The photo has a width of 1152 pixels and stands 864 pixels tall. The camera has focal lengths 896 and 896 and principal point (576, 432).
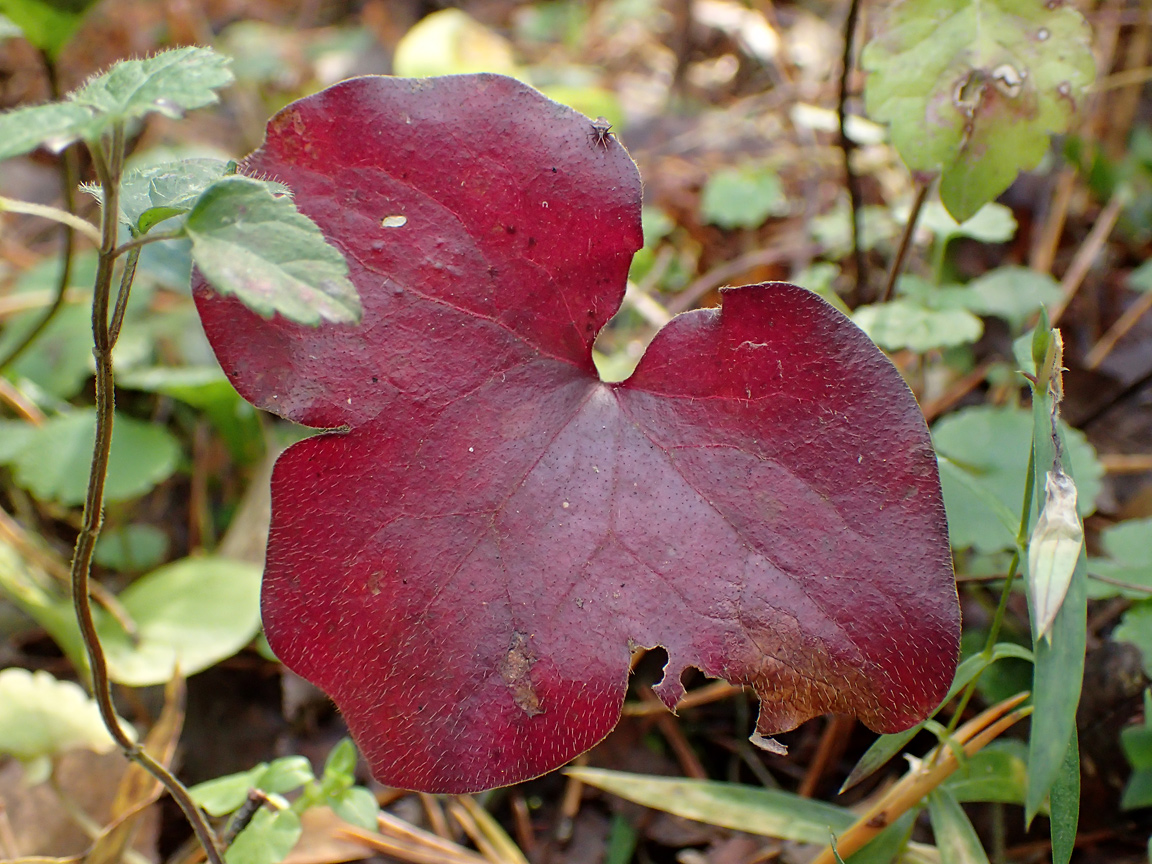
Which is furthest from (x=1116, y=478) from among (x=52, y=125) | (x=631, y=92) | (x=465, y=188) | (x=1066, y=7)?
(x=631, y=92)

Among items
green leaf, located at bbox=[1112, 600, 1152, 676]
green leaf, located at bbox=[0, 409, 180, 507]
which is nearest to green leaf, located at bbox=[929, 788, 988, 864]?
green leaf, located at bbox=[1112, 600, 1152, 676]

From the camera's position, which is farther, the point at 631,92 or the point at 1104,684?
the point at 631,92

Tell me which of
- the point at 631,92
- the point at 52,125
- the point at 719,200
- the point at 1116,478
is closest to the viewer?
the point at 52,125

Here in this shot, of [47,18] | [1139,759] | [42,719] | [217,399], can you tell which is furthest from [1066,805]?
[47,18]

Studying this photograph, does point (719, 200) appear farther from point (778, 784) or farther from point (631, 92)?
point (778, 784)

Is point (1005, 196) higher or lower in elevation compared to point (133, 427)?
higher

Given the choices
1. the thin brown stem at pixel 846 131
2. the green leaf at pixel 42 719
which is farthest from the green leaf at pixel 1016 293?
the green leaf at pixel 42 719

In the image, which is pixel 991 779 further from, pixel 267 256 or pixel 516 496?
pixel 267 256
